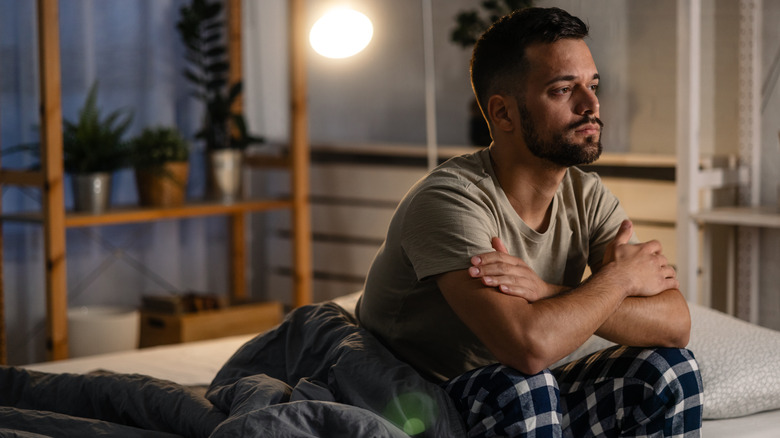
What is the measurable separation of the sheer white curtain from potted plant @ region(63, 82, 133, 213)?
28 centimetres

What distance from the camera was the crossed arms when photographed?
114 cm

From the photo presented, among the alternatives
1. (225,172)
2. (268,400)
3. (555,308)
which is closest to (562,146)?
Answer: (555,308)

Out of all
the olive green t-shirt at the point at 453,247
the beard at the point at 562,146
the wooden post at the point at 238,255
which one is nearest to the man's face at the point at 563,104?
the beard at the point at 562,146

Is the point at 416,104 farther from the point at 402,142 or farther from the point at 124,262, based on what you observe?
the point at 124,262

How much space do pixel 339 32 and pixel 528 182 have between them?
1.15 metres

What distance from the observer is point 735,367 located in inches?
55.4

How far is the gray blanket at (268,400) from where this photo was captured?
1.07m

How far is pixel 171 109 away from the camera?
3.10 metres

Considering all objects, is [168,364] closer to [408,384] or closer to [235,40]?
[408,384]

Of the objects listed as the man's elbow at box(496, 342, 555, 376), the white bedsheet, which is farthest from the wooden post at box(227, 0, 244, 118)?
the man's elbow at box(496, 342, 555, 376)

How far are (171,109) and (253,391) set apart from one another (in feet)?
6.91

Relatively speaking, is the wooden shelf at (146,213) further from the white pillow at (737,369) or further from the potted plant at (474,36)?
the white pillow at (737,369)

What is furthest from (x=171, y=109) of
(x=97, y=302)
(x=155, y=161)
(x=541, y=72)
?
(x=541, y=72)

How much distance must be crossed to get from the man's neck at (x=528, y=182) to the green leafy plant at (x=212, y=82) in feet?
5.50
